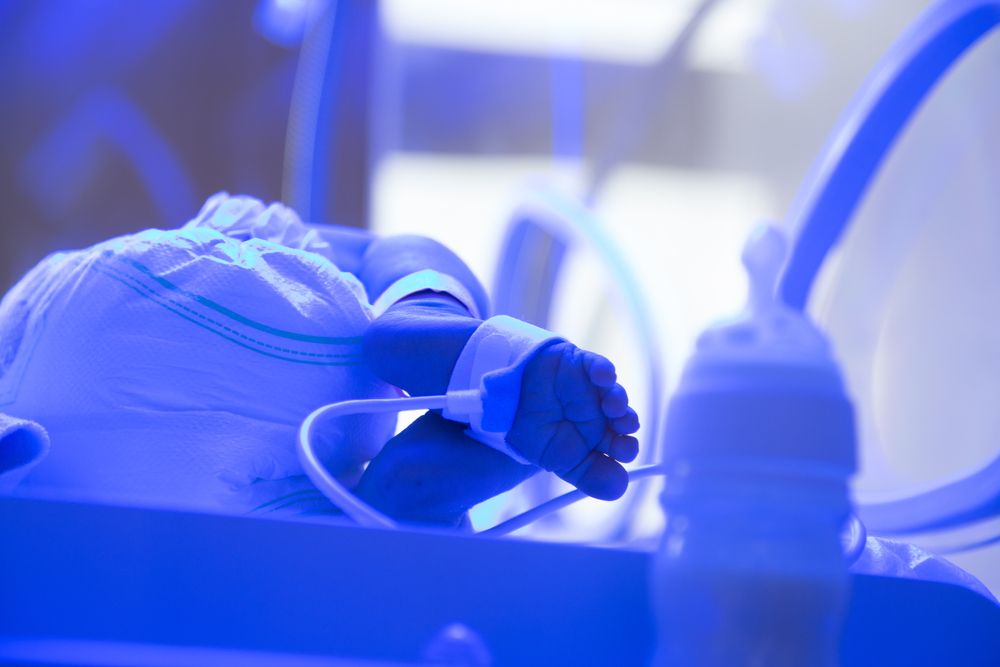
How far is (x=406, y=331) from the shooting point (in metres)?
0.77

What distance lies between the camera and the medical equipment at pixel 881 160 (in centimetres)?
102

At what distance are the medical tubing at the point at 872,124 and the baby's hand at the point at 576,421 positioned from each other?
667 mm

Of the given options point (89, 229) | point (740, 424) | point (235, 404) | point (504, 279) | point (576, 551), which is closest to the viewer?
point (740, 424)

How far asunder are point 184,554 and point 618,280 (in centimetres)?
130

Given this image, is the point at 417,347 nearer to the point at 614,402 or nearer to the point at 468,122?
the point at 614,402

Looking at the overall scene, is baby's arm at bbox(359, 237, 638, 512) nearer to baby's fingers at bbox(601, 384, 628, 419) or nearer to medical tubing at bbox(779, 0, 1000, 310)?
baby's fingers at bbox(601, 384, 628, 419)

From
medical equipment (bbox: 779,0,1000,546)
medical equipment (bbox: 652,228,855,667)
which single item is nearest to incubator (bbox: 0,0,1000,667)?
medical equipment (bbox: 652,228,855,667)

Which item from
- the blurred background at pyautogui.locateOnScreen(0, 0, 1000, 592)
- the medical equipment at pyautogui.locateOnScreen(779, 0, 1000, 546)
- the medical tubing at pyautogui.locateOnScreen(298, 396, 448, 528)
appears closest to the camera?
the medical tubing at pyautogui.locateOnScreen(298, 396, 448, 528)

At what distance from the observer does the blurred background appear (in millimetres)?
2344

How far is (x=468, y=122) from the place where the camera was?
11.3ft

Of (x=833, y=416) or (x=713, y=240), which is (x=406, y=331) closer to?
(x=833, y=416)

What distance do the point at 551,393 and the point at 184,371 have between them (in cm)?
28

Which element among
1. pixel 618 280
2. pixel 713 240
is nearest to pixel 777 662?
pixel 618 280

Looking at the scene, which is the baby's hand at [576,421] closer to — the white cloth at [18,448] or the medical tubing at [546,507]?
the medical tubing at [546,507]
